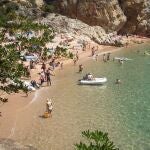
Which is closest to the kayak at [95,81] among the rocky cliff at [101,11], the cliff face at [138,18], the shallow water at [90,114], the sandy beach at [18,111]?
the shallow water at [90,114]

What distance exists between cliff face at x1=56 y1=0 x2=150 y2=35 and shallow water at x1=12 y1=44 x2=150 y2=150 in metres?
35.7

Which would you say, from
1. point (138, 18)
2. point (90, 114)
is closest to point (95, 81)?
point (90, 114)

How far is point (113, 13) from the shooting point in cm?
8644

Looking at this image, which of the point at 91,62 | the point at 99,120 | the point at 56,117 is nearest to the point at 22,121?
the point at 56,117

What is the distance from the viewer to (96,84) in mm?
44875

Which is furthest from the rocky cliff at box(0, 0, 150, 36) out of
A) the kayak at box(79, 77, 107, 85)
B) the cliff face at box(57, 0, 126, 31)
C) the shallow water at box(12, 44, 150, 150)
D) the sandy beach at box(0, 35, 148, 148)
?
the kayak at box(79, 77, 107, 85)

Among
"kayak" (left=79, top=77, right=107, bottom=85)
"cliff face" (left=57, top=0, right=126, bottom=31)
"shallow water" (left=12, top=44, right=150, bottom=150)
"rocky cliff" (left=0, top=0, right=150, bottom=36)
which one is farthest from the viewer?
"rocky cliff" (left=0, top=0, right=150, bottom=36)

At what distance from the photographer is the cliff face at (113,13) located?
85.1 metres

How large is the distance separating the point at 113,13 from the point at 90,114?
183ft

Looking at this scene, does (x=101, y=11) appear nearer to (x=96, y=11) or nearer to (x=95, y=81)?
(x=96, y=11)

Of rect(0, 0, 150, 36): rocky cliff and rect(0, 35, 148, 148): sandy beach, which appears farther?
rect(0, 0, 150, 36): rocky cliff

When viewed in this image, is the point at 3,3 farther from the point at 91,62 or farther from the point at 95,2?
the point at 91,62

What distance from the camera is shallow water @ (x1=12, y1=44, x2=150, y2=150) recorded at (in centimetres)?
2734

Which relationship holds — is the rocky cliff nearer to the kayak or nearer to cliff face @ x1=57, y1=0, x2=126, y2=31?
cliff face @ x1=57, y1=0, x2=126, y2=31
